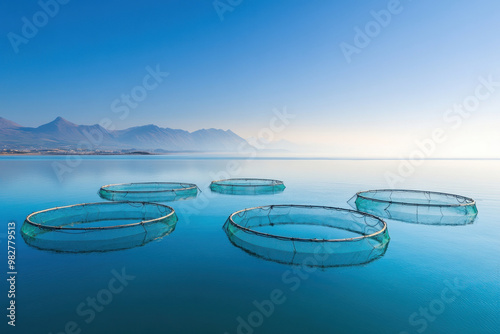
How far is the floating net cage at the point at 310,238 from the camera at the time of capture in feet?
39.8

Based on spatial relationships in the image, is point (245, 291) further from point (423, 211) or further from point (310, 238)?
point (423, 211)

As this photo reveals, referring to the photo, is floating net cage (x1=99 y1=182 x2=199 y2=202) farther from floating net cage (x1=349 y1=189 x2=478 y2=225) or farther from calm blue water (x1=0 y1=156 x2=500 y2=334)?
floating net cage (x1=349 y1=189 x2=478 y2=225)

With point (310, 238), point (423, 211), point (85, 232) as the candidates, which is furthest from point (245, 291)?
point (423, 211)

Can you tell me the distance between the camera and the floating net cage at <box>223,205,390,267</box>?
478 inches

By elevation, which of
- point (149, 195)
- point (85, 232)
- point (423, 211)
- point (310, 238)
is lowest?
point (423, 211)

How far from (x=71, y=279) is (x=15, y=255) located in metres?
4.77

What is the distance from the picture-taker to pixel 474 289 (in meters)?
10.6

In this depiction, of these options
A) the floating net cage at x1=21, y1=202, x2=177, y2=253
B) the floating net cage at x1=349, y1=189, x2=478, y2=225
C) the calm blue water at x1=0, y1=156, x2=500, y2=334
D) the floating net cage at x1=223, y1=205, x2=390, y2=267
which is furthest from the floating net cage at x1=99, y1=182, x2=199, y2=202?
the floating net cage at x1=349, y1=189, x2=478, y2=225

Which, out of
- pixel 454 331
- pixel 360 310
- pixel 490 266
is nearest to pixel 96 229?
pixel 360 310

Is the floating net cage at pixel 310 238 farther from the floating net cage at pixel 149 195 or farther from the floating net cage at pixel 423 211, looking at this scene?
the floating net cage at pixel 149 195

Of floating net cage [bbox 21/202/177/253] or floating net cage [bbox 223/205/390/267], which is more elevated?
floating net cage [bbox 21/202/177/253]

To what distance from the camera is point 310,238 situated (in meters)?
15.5

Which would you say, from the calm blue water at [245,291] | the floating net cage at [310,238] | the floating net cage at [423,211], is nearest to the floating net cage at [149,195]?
the calm blue water at [245,291]

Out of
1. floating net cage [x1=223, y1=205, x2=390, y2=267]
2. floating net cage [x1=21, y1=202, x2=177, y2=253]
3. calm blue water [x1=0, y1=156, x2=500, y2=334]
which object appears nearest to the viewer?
calm blue water [x1=0, y1=156, x2=500, y2=334]
